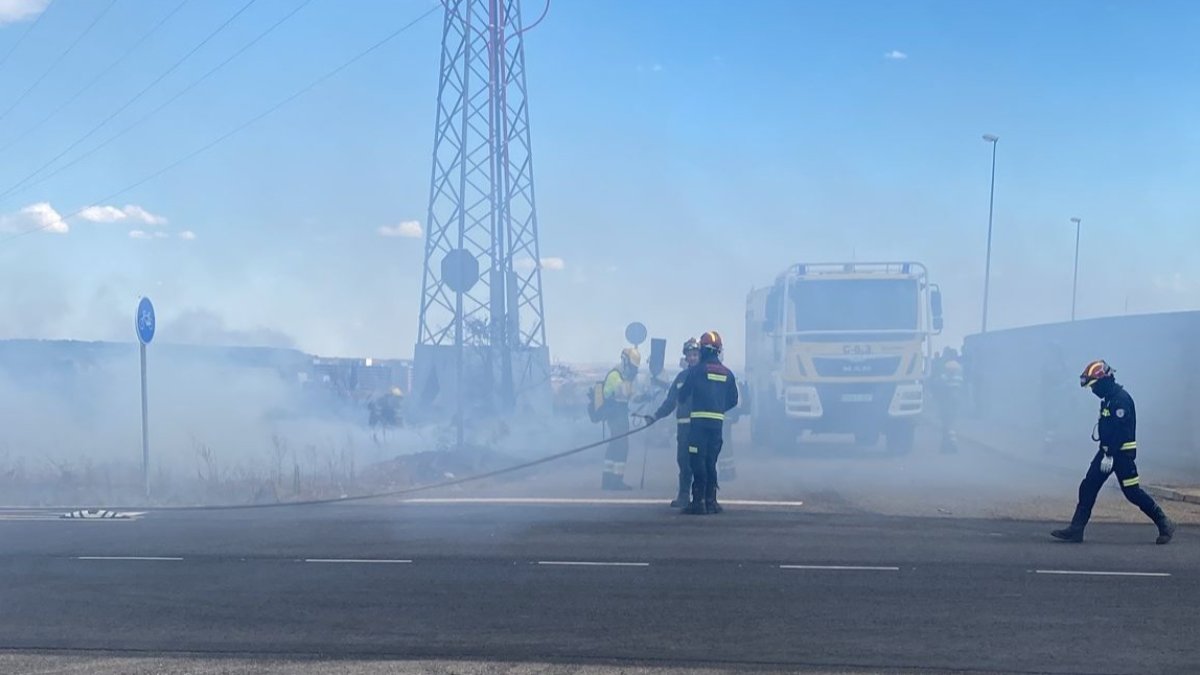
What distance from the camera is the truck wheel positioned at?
18500 mm

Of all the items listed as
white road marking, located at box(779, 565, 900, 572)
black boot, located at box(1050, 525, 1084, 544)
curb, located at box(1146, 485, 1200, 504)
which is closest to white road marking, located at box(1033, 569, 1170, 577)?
white road marking, located at box(779, 565, 900, 572)

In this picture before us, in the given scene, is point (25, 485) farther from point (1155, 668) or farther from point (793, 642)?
point (1155, 668)

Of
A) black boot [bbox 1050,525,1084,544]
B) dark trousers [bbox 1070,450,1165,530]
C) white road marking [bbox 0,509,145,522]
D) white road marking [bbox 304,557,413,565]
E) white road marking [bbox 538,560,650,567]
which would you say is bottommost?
white road marking [bbox 0,509,145,522]

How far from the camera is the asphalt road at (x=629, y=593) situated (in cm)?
627

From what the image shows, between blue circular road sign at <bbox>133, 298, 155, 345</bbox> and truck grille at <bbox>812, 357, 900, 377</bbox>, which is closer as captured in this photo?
blue circular road sign at <bbox>133, 298, 155, 345</bbox>

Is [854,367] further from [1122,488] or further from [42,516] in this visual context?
[42,516]

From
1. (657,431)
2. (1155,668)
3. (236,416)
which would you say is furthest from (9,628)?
(236,416)

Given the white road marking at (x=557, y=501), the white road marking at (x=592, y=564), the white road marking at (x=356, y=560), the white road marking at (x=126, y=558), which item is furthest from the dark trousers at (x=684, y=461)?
the white road marking at (x=126, y=558)

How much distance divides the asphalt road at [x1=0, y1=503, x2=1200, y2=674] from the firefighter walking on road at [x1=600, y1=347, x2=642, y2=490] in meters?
2.84

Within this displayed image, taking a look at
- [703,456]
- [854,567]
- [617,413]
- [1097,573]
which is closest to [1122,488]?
[1097,573]

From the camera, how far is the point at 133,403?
1117 inches

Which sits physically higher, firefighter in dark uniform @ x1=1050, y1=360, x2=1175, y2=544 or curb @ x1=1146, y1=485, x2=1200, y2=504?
firefighter in dark uniform @ x1=1050, y1=360, x2=1175, y2=544

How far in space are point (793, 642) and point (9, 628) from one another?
5.13m

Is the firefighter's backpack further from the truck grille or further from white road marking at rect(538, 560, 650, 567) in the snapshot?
the truck grille
